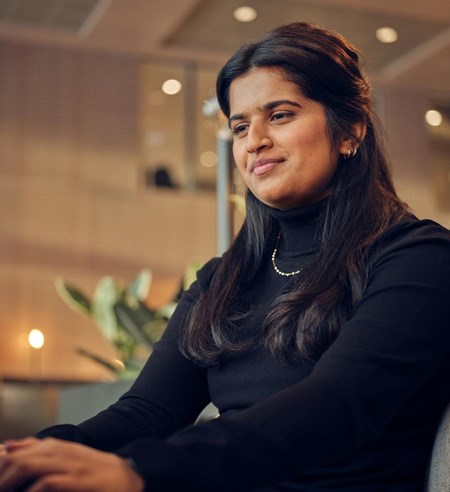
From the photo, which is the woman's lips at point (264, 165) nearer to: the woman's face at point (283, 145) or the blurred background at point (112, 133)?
the woman's face at point (283, 145)

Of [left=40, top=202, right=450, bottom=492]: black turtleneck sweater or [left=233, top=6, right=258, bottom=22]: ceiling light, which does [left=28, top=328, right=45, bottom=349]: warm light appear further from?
[left=40, top=202, right=450, bottom=492]: black turtleneck sweater

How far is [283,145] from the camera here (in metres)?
1.42

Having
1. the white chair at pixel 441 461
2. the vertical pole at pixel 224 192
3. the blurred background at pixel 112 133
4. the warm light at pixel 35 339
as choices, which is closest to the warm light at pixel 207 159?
the blurred background at pixel 112 133

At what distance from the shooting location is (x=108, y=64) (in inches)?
331

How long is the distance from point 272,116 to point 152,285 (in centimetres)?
686

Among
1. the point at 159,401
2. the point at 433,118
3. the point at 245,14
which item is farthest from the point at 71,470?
the point at 433,118

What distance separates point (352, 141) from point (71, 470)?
2.41ft

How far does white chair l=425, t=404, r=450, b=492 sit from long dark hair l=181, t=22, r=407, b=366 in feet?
0.55

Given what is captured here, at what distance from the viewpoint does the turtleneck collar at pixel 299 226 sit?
147 cm

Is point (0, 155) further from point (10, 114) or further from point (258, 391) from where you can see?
point (258, 391)

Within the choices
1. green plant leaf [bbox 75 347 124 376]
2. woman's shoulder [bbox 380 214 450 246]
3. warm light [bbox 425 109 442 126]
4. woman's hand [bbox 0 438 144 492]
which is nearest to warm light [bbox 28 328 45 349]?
green plant leaf [bbox 75 347 124 376]

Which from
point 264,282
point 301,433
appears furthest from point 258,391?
point 301,433

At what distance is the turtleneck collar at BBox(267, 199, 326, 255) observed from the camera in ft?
4.82

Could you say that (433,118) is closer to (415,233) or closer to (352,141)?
(352,141)
